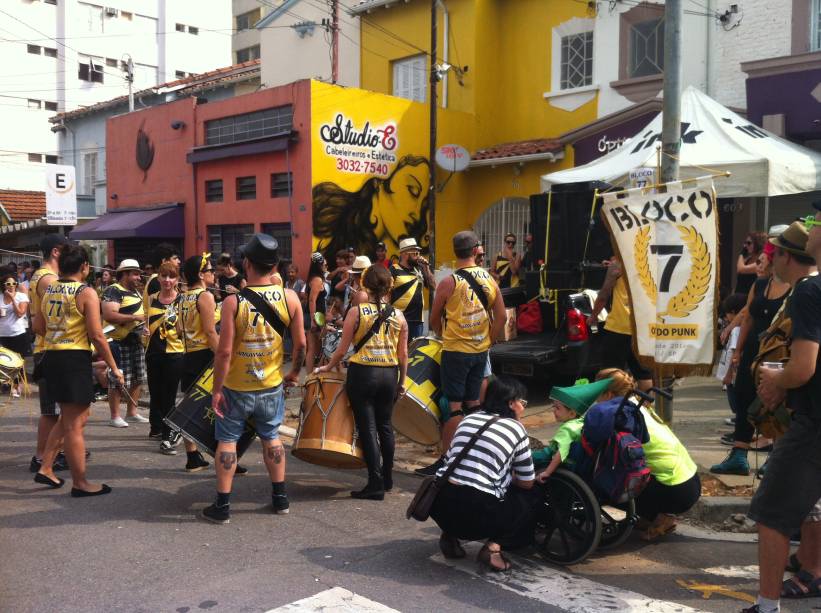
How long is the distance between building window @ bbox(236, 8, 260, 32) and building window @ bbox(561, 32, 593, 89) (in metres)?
33.9

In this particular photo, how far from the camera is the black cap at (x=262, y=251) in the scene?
528cm

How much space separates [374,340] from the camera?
5871 mm

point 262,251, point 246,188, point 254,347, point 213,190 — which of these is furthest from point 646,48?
point 254,347

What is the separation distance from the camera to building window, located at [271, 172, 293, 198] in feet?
52.3

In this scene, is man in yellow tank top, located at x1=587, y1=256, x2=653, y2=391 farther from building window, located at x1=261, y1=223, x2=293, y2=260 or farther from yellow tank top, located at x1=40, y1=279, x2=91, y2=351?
building window, located at x1=261, y1=223, x2=293, y2=260

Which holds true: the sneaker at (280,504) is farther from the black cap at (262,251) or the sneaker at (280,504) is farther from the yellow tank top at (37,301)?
the yellow tank top at (37,301)

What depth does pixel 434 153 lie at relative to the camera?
16125mm

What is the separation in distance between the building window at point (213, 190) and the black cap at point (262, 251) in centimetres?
1327

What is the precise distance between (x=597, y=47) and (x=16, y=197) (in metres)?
21.7

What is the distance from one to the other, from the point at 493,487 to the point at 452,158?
12.7 m

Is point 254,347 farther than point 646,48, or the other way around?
point 646,48

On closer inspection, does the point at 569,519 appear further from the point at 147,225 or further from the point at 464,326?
the point at 147,225

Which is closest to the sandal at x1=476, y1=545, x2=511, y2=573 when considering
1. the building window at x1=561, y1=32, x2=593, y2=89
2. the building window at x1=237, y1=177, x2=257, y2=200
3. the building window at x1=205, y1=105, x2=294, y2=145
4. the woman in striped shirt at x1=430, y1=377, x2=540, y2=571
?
the woman in striped shirt at x1=430, y1=377, x2=540, y2=571

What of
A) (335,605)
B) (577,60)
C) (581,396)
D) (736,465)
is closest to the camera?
(335,605)
